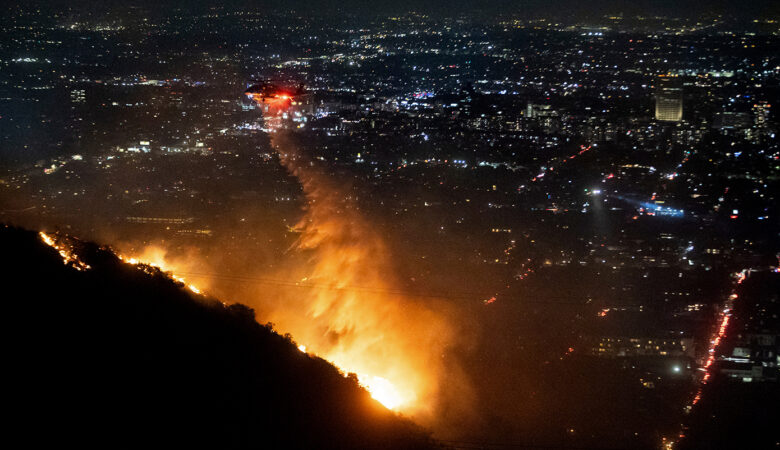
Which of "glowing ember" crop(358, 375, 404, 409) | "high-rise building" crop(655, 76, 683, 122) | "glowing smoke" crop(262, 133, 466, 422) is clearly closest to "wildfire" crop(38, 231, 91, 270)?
"glowing smoke" crop(262, 133, 466, 422)

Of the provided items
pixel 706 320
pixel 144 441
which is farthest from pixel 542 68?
pixel 144 441

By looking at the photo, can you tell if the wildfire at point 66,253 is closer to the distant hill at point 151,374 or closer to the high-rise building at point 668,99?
the distant hill at point 151,374

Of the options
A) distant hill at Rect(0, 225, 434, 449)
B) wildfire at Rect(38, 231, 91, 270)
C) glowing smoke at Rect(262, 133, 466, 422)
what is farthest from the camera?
glowing smoke at Rect(262, 133, 466, 422)

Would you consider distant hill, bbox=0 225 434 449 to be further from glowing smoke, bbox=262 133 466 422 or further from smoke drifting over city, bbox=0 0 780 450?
glowing smoke, bbox=262 133 466 422

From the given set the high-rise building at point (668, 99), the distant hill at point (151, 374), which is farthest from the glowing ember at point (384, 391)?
the high-rise building at point (668, 99)

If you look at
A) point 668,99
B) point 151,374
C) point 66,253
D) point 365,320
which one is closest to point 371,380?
point 365,320
